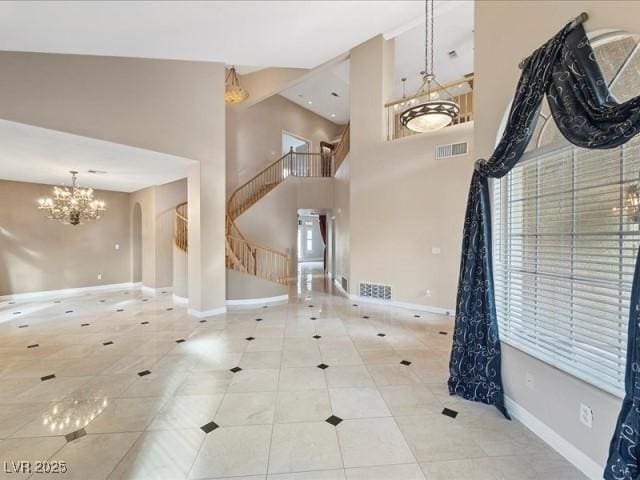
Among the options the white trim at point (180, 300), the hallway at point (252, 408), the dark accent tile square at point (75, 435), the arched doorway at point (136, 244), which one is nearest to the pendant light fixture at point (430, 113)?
the hallway at point (252, 408)

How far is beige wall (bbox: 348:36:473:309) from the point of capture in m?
5.55

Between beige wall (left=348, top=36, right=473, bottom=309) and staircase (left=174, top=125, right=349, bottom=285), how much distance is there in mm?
Result: 1596

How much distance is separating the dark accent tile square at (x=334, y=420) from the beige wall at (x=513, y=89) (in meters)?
1.58

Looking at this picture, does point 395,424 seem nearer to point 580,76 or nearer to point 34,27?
point 580,76

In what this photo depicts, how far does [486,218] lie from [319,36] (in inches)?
167

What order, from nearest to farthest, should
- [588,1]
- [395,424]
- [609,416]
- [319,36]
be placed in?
[609,416] → [588,1] → [395,424] → [319,36]

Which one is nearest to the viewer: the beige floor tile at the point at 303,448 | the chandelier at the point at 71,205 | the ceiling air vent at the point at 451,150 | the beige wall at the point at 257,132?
the beige floor tile at the point at 303,448

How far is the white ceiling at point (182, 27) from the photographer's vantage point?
2.91 metres

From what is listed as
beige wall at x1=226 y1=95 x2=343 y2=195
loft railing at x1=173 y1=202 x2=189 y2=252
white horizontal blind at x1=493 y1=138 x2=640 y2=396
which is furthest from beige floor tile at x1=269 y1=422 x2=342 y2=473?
beige wall at x1=226 y1=95 x2=343 y2=195

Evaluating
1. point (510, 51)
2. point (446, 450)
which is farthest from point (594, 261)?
point (510, 51)

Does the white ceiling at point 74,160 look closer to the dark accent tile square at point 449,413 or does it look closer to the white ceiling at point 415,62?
the white ceiling at point 415,62

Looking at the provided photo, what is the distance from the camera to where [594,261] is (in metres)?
1.86

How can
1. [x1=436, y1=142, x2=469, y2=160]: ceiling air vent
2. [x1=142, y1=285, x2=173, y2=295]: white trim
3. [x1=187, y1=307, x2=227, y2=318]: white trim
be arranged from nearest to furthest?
[x1=436, y1=142, x2=469, y2=160]: ceiling air vent → [x1=187, y1=307, x2=227, y2=318]: white trim → [x1=142, y1=285, x2=173, y2=295]: white trim

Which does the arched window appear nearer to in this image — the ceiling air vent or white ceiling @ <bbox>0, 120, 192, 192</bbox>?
the ceiling air vent
